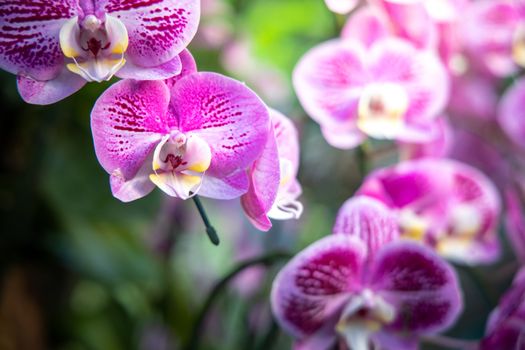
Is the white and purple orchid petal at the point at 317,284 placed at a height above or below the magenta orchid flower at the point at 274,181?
below

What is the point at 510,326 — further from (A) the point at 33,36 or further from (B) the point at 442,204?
(A) the point at 33,36

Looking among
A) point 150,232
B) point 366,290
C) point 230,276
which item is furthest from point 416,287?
point 150,232

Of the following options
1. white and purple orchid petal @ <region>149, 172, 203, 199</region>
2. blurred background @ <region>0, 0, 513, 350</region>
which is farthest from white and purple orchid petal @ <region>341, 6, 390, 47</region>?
white and purple orchid petal @ <region>149, 172, 203, 199</region>

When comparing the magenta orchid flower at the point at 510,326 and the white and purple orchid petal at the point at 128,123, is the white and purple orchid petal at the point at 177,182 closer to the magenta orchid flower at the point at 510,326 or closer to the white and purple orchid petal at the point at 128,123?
the white and purple orchid petal at the point at 128,123

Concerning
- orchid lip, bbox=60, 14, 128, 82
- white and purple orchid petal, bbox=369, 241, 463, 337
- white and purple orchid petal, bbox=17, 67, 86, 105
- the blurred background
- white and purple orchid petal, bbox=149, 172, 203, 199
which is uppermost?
orchid lip, bbox=60, 14, 128, 82

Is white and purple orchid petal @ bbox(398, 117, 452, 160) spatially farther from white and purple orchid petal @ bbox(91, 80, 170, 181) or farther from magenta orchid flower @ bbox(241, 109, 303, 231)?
white and purple orchid petal @ bbox(91, 80, 170, 181)

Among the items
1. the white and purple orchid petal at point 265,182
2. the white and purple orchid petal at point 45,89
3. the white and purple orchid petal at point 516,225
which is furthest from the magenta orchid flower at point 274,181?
the white and purple orchid petal at point 516,225

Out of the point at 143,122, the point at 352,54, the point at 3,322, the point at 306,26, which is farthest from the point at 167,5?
the point at 306,26
